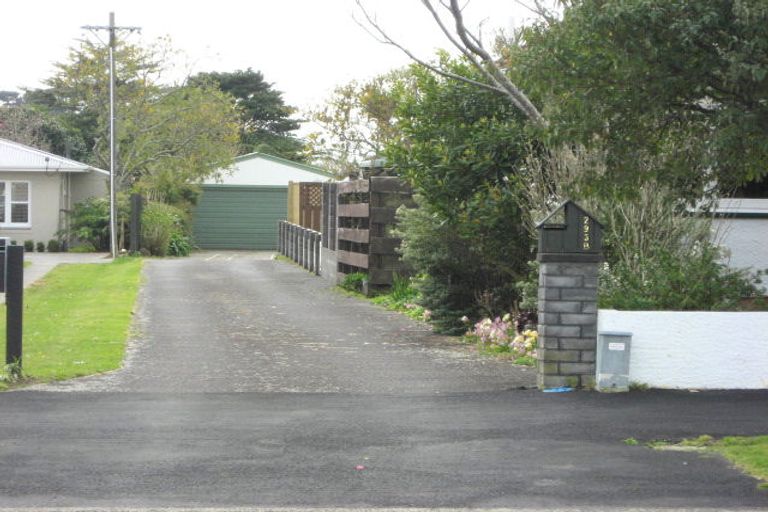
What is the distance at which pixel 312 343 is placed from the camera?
13625 millimetres

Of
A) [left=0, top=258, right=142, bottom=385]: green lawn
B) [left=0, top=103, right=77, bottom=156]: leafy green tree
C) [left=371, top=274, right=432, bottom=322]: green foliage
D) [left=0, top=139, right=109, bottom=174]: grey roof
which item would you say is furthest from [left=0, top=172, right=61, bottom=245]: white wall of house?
[left=371, top=274, right=432, bottom=322]: green foliage

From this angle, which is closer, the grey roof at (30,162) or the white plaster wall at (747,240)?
the white plaster wall at (747,240)

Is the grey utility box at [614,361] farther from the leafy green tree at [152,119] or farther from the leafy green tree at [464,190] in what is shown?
the leafy green tree at [152,119]

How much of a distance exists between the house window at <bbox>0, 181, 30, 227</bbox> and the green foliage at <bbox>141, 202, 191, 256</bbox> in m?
3.82

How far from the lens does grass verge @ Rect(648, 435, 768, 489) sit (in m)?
7.07

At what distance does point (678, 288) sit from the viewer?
1073 cm

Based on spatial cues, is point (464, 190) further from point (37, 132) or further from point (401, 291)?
point (37, 132)

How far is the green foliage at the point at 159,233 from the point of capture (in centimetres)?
3375

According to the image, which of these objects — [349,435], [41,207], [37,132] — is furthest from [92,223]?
[349,435]

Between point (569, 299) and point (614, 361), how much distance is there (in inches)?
26.3

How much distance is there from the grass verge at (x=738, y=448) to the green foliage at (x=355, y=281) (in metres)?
12.5

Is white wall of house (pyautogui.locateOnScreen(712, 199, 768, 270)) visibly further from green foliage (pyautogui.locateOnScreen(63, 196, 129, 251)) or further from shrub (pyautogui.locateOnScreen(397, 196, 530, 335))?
green foliage (pyautogui.locateOnScreen(63, 196, 129, 251))

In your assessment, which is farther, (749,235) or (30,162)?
(30,162)

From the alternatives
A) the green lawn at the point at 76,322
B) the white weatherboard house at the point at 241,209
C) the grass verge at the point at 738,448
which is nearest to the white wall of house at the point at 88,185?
the white weatherboard house at the point at 241,209
